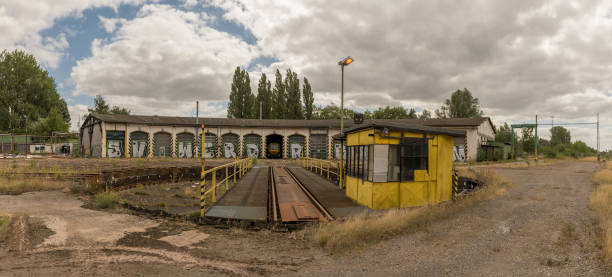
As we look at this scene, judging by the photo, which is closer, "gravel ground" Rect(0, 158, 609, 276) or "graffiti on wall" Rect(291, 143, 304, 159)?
"gravel ground" Rect(0, 158, 609, 276)

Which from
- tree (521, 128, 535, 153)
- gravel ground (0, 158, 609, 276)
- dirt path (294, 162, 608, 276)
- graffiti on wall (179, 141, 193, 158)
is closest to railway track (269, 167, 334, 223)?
gravel ground (0, 158, 609, 276)

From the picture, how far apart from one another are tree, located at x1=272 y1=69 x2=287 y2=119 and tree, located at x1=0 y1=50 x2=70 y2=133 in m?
39.2

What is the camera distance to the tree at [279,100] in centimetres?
6072

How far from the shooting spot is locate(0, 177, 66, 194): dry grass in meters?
12.7

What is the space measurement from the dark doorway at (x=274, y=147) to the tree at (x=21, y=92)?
4105cm

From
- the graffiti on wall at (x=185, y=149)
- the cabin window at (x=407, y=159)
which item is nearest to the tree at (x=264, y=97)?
the graffiti on wall at (x=185, y=149)

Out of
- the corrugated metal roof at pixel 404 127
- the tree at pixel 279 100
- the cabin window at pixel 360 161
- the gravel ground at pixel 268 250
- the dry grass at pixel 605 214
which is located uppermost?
the tree at pixel 279 100

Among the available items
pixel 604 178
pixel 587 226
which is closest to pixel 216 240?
pixel 587 226

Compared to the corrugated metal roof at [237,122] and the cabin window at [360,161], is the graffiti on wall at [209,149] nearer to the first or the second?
the corrugated metal roof at [237,122]

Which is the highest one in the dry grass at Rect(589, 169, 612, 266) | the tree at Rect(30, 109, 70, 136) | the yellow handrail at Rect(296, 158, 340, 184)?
the tree at Rect(30, 109, 70, 136)

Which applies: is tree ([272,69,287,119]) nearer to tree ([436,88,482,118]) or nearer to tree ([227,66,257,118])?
tree ([227,66,257,118])

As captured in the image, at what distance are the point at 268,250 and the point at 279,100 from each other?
2196 inches

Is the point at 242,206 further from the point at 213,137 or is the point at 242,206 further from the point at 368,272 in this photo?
the point at 213,137

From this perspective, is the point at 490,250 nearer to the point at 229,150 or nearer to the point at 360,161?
the point at 360,161
